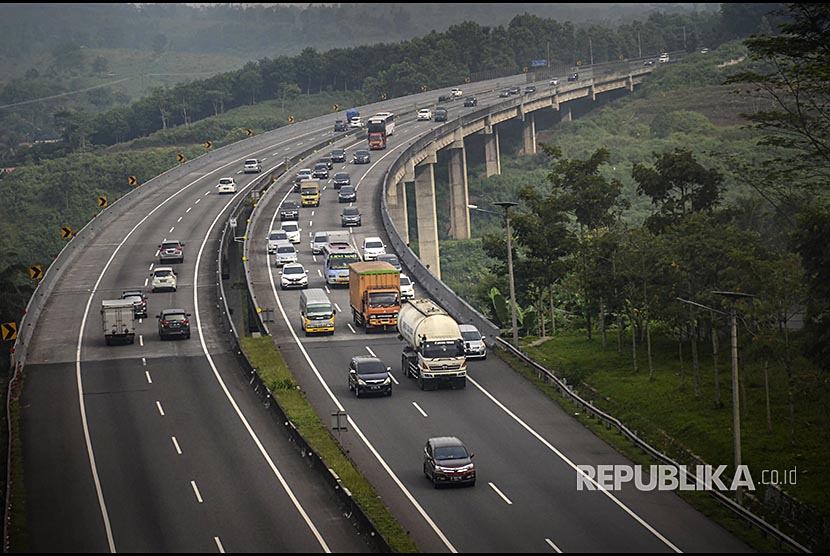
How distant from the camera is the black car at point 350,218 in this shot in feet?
358

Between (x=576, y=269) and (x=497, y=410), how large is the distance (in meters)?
21.3

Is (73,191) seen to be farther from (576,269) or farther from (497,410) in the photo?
(497,410)

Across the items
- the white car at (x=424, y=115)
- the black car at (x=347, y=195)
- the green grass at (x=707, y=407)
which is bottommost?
the green grass at (x=707, y=407)

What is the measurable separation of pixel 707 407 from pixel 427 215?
9637 cm

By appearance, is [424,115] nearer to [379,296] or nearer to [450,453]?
[379,296]

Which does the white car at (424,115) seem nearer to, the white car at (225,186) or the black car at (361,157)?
the black car at (361,157)

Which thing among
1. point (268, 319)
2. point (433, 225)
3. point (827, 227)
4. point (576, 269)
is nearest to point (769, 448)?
point (827, 227)

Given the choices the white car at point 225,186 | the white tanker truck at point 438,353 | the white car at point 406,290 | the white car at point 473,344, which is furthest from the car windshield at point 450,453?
the white car at point 225,186

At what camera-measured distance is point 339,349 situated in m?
72.3

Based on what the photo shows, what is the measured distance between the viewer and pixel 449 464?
47.8 meters

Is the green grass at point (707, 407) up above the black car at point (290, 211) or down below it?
below

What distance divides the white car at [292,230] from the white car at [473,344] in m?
37.8

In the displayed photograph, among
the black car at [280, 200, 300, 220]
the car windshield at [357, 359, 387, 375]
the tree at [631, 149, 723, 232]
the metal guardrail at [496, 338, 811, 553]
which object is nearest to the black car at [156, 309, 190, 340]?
the car windshield at [357, 359, 387, 375]

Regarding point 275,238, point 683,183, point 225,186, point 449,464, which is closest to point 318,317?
point 683,183
